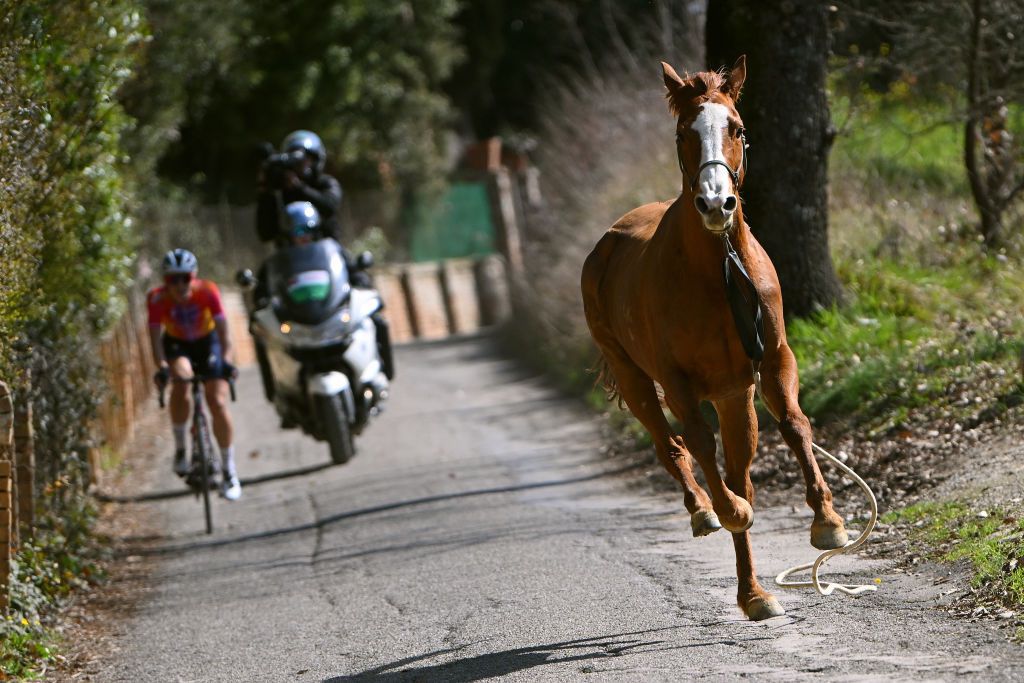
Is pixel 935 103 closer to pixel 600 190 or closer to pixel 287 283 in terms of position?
pixel 600 190

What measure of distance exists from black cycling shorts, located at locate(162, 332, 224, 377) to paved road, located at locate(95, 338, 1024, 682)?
49.4 inches

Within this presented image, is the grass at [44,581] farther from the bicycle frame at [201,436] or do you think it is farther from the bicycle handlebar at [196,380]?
the bicycle handlebar at [196,380]

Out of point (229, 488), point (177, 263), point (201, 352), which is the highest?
point (177, 263)

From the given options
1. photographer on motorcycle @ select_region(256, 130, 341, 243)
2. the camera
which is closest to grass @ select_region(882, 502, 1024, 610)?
photographer on motorcycle @ select_region(256, 130, 341, 243)

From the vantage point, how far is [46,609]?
855 centimetres

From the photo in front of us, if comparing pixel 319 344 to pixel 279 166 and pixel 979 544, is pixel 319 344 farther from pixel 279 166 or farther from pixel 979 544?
pixel 979 544

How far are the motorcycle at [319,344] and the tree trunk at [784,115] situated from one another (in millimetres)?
3441

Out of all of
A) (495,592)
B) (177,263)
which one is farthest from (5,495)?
(177,263)

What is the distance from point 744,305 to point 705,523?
3.15 feet

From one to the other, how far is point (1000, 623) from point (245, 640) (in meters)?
3.86

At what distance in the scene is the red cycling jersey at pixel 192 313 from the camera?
470 inches

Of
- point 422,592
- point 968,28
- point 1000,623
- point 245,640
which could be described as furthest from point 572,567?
point 968,28

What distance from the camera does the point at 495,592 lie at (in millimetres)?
7848

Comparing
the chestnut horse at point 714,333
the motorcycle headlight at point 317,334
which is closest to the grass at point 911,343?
the chestnut horse at point 714,333
